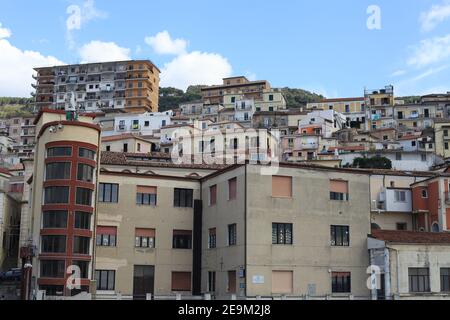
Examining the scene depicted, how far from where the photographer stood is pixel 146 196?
49062 millimetres

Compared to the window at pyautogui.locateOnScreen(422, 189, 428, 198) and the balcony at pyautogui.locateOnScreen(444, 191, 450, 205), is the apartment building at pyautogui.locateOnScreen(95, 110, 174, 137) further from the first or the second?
the balcony at pyautogui.locateOnScreen(444, 191, 450, 205)

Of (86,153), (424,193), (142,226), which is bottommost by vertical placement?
(142,226)

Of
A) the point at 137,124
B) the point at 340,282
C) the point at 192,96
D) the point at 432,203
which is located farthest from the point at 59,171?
the point at 192,96

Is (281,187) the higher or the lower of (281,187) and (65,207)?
the higher

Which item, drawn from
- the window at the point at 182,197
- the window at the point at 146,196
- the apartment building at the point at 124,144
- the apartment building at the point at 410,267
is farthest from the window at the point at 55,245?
the apartment building at the point at 124,144

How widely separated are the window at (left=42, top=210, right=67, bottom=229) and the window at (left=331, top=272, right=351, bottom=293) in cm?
1948

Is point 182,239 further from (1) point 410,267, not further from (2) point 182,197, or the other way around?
(1) point 410,267

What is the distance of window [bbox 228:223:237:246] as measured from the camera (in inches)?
1725

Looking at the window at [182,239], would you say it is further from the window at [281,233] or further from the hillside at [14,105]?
the hillside at [14,105]

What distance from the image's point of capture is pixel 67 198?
43.1m

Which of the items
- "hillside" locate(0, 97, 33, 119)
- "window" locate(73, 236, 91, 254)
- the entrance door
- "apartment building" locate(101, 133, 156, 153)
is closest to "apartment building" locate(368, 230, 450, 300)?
the entrance door

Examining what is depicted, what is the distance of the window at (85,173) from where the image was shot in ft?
144

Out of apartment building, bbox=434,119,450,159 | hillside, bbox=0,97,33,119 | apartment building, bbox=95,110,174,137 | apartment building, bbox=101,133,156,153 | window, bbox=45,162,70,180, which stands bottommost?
window, bbox=45,162,70,180

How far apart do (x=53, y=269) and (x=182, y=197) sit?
1254 cm
